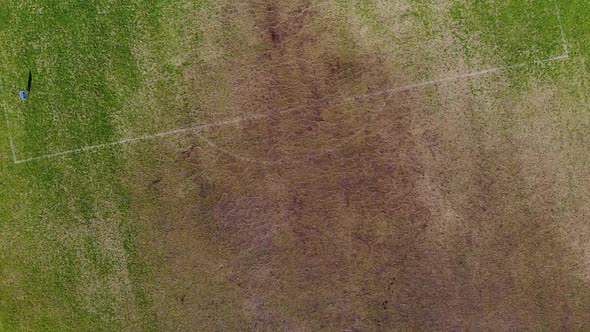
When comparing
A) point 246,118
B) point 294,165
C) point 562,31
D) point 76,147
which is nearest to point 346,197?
point 294,165

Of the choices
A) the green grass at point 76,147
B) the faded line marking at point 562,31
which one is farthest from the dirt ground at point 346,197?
the faded line marking at point 562,31

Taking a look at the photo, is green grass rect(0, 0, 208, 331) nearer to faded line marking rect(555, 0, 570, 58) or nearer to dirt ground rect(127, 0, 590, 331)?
dirt ground rect(127, 0, 590, 331)

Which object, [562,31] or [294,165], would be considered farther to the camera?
[294,165]

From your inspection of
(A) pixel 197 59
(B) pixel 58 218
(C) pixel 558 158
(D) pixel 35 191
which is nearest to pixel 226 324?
(B) pixel 58 218

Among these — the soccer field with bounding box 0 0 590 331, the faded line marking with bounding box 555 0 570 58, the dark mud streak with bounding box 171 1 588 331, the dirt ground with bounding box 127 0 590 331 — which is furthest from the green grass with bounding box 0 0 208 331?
the faded line marking with bounding box 555 0 570 58

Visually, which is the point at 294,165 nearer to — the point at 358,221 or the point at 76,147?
the point at 358,221

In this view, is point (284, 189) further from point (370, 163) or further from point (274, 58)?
point (274, 58)
